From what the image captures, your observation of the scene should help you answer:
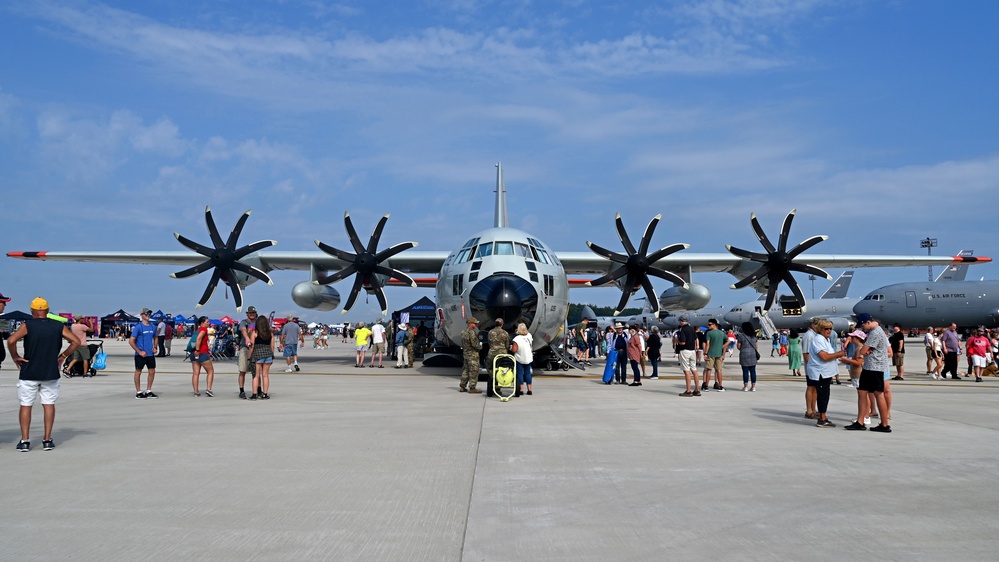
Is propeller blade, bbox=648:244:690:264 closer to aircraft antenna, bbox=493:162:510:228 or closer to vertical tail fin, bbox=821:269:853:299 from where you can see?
aircraft antenna, bbox=493:162:510:228

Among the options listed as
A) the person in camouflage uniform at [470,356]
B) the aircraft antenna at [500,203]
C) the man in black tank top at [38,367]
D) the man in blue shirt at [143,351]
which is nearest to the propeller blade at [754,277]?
the aircraft antenna at [500,203]

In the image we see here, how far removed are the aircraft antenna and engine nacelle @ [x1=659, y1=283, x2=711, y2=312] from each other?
645 centimetres

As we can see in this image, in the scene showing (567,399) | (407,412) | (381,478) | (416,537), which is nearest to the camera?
(416,537)

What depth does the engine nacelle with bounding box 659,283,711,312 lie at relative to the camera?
24.6 meters

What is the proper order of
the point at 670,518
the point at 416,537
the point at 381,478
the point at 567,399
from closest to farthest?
1. the point at 416,537
2. the point at 670,518
3. the point at 381,478
4. the point at 567,399

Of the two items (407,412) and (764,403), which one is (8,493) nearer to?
(407,412)

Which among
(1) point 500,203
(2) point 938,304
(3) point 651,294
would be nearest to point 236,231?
(1) point 500,203

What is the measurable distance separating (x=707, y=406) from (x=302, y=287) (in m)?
16.1

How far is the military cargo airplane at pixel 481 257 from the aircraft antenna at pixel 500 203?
0.05 meters

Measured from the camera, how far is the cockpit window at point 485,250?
1706 cm

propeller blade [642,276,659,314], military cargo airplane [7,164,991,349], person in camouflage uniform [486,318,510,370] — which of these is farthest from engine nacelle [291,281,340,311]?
person in camouflage uniform [486,318,510,370]

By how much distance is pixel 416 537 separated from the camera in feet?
14.7

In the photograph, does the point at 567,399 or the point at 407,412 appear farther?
the point at 567,399

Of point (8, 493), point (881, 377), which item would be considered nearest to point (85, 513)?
point (8, 493)
